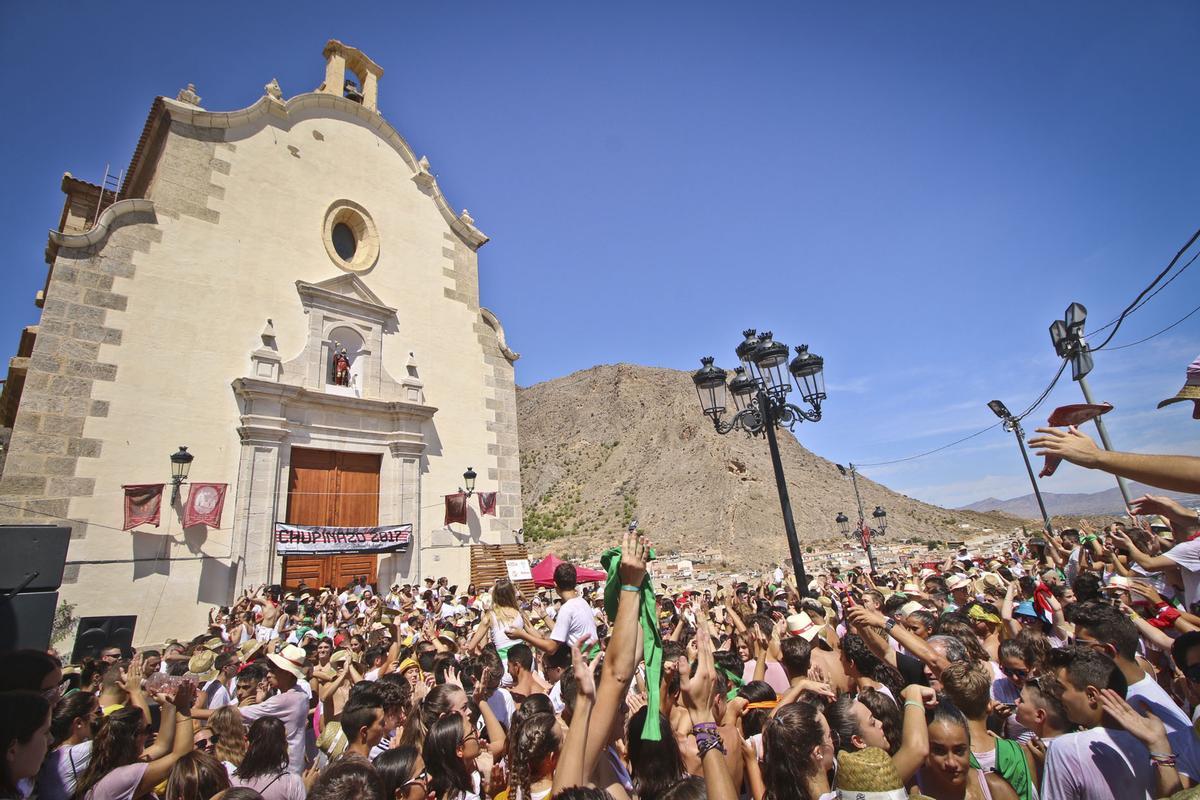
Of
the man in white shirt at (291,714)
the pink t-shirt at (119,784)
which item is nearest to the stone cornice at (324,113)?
the man in white shirt at (291,714)

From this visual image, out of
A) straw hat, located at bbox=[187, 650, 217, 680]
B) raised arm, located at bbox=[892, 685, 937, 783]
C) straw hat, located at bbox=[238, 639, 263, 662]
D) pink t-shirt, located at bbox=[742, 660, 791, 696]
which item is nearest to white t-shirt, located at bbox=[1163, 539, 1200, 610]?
raised arm, located at bbox=[892, 685, 937, 783]

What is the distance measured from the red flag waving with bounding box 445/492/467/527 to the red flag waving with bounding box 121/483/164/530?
6109 mm

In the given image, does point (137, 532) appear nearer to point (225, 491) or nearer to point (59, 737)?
point (225, 491)

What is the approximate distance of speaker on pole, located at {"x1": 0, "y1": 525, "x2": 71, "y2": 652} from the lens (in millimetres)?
4477

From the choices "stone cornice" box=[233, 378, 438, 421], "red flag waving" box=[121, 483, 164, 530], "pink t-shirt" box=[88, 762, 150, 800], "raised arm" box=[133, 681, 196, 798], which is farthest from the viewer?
"stone cornice" box=[233, 378, 438, 421]

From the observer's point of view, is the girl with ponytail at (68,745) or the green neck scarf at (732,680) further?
the green neck scarf at (732,680)

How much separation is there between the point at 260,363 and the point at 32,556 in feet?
29.1

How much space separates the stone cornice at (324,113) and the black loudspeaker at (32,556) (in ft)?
40.0

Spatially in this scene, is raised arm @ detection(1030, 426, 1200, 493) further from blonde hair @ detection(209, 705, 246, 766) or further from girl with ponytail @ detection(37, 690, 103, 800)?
girl with ponytail @ detection(37, 690, 103, 800)

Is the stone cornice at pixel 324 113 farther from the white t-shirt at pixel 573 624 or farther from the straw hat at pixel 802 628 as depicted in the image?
the straw hat at pixel 802 628

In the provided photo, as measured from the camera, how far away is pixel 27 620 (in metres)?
4.55

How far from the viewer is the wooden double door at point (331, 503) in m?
12.8

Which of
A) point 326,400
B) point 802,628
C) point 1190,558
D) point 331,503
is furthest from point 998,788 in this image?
point 326,400

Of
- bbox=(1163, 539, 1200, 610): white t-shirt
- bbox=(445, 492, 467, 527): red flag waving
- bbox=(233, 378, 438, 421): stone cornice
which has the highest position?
bbox=(233, 378, 438, 421): stone cornice
